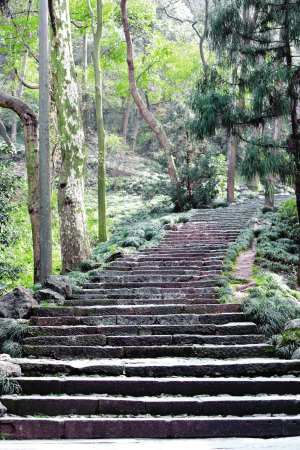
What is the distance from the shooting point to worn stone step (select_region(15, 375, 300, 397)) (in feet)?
17.1

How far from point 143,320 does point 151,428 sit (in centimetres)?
247

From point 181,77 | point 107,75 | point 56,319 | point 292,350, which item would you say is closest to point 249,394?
point 292,350

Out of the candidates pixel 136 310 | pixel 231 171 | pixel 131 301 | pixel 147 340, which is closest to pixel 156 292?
pixel 131 301

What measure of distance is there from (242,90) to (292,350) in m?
5.66

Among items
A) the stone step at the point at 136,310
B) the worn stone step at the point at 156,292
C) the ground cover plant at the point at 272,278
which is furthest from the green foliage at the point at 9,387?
the ground cover plant at the point at 272,278

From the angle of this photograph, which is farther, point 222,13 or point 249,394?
point 222,13

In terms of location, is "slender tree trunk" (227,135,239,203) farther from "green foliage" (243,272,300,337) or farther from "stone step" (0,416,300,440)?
"stone step" (0,416,300,440)

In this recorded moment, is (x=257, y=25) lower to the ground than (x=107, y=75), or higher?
lower

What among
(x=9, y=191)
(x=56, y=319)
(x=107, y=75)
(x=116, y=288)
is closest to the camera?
(x=56, y=319)

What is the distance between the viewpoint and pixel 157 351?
6121 mm

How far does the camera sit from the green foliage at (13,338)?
6207 mm

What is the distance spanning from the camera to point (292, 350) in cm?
587

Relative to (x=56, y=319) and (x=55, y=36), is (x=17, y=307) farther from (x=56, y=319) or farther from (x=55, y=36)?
(x=55, y=36)

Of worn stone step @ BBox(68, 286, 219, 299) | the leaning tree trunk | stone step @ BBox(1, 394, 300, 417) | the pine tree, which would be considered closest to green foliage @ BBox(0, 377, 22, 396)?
stone step @ BBox(1, 394, 300, 417)
